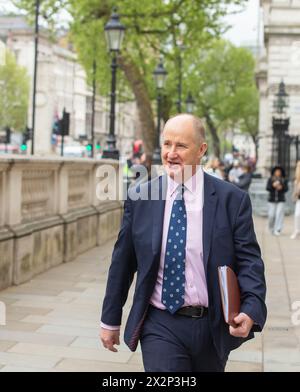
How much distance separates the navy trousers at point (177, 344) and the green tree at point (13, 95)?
254 feet

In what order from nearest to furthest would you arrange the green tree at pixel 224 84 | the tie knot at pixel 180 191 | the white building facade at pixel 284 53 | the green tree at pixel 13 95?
the tie knot at pixel 180 191
the white building facade at pixel 284 53
the green tree at pixel 224 84
the green tree at pixel 13 95

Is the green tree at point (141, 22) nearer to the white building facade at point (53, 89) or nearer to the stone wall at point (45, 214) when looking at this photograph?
the stone wall at point (45, 214)

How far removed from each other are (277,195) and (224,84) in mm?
53544

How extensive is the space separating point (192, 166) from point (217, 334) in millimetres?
814

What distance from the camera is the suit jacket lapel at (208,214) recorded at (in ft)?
11.9

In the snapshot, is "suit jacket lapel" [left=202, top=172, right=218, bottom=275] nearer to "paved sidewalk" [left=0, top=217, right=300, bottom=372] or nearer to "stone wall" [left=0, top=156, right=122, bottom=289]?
"paved sidewalk" [left=0, top=217, right=300, bottom=372]

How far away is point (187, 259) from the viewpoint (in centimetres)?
367

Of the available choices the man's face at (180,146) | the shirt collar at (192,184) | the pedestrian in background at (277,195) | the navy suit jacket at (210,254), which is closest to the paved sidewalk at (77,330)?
the navy suit jacket at (210,254)

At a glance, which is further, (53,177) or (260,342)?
(53,177)

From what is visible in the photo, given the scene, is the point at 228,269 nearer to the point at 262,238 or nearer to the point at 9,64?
the point at 262,238

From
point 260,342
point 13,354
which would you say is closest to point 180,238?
point 13,354

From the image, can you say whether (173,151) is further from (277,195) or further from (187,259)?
(277,195)

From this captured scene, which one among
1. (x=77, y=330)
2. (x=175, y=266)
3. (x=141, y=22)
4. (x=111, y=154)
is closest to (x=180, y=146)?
(x=175, y=266)

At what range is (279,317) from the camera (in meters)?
8.27
